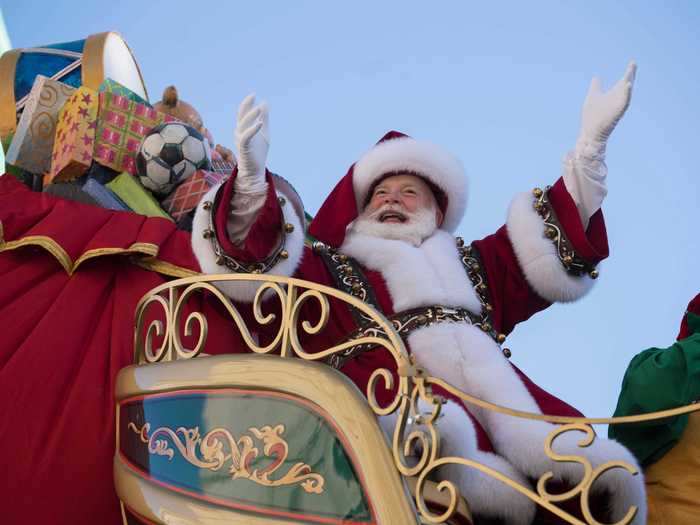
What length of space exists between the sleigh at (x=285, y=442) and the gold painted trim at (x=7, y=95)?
247 cm

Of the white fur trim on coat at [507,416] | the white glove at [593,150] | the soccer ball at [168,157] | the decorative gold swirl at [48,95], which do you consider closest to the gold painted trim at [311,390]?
the white fur trim on coat at [507,416]

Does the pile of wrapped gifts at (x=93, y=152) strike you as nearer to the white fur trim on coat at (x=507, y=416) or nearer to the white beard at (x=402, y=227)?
the white beard at (x=402, y=227)

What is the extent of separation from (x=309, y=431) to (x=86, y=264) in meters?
1.26

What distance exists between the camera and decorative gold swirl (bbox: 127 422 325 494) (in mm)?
1809

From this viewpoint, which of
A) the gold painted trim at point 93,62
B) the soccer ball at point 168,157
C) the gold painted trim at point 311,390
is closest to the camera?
the gold painted trim at point 311,390

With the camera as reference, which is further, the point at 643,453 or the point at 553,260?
the point at 553,260

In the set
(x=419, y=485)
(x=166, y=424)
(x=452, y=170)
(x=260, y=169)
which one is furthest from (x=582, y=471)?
(x=452, y=170)

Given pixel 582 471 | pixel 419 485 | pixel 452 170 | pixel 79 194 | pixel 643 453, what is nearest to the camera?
pixel 419 485

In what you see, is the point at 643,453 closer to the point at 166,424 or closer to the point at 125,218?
the point at 166,424

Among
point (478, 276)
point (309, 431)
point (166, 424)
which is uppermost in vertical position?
point (478, 276)

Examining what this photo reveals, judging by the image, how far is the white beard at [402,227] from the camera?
2.97 meters

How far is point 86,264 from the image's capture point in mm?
2826

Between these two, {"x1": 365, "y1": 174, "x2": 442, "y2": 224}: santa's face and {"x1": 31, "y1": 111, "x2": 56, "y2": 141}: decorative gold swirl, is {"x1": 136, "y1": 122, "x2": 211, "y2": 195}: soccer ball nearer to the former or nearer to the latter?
{"x1": 31, "y1": 111, "x2": 56, "y2": 141}: decorative gold swirl

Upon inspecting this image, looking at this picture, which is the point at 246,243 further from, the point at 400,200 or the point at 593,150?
the point at 593,150
